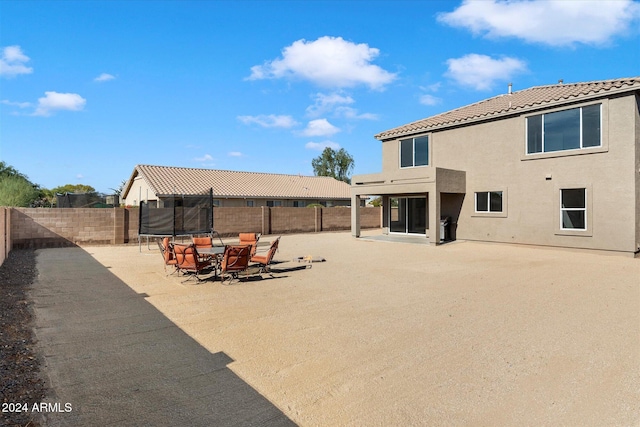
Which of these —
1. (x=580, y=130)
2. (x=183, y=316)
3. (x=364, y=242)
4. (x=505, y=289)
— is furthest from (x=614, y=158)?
(x=183, y=316)

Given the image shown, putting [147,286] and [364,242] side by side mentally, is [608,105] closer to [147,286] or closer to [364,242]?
[364,242]

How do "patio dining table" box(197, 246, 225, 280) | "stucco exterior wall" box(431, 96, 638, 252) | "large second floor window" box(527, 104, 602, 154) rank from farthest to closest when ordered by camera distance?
"large second floor window" box(527, 104, 602, 154)
"stucco exterior wall" box(431, 96, 638, 252)
"patio dining table" box(197, 246, 225, 280)

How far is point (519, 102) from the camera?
1792 cm

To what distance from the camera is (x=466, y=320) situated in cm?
620

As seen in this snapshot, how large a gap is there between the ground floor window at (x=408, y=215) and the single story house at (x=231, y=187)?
1450 centimetres

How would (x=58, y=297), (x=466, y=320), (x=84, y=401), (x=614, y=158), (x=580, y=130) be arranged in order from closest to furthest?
(x=84, y=401), (x=466, y=320), (x=58, y=297), (x=614, y=158), (x=580, y=130)

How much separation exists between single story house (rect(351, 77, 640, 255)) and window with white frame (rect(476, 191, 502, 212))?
0.05m

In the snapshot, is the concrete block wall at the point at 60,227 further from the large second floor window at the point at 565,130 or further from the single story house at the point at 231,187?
the large second floor window at the point at 565,130

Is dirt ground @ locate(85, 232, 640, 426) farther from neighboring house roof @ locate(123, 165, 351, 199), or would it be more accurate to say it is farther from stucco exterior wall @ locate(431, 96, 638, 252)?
neighboring house roof @ locate(123, 165, 351, 199)

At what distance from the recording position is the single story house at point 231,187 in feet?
100

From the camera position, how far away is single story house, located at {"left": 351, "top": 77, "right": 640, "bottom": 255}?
14062mm

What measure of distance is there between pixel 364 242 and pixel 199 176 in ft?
67.5

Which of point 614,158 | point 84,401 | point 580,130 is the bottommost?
point 84,401

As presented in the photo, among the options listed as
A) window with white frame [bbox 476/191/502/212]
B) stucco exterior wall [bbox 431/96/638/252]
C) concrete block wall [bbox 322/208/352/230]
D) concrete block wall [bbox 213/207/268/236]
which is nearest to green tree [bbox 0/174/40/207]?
concrete block wall [bbox 213/207/268/236]
